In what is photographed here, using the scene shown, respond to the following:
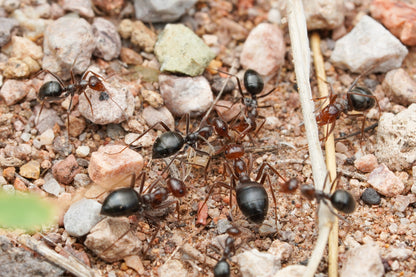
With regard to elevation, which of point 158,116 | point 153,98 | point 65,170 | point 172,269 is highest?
point 153,98

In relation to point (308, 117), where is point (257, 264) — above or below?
below

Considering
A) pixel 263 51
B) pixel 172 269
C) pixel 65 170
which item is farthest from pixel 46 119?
pixel 263 51

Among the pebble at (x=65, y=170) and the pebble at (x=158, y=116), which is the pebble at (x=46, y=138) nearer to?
the pebble at (x=65, y=170)

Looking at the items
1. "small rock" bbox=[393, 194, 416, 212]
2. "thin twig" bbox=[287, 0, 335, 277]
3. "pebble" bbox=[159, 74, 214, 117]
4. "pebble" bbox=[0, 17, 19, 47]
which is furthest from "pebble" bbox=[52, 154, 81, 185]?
"small rock" bbox=[393, 194, 416, 212]

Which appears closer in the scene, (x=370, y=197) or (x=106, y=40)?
(x=370, y=197)

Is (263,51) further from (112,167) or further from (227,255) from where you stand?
(227,255)

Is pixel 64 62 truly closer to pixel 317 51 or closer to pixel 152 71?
pixel 152 71

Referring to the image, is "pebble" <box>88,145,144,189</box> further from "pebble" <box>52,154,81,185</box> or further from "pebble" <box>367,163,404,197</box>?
"pebble" <box>367,163,404,197</box>
